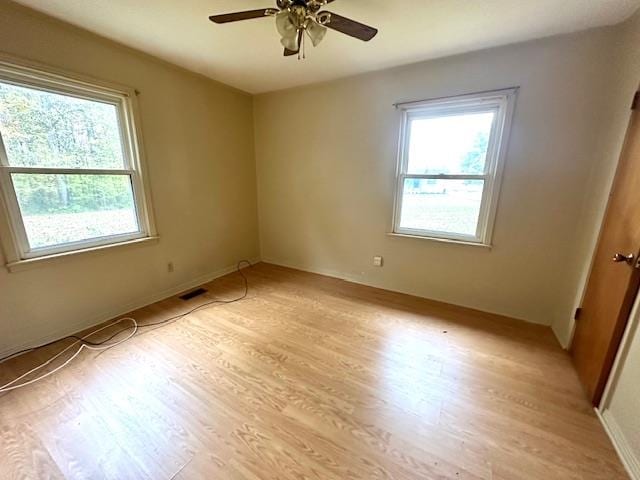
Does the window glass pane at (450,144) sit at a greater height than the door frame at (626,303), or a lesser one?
greater

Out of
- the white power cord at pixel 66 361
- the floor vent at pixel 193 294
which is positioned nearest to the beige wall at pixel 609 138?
the floor vent at pixel 193 294

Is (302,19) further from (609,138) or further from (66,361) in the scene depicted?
(66,361)

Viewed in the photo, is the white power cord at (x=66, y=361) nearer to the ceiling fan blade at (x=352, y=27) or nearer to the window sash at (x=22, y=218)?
the window sash at (x=22, y=218)

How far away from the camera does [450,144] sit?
2.49m

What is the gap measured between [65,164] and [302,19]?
207 centimetres

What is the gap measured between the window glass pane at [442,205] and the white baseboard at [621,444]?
154 cm

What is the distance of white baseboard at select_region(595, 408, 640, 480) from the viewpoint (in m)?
1.15

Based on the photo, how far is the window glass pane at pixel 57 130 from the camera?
1.77 m

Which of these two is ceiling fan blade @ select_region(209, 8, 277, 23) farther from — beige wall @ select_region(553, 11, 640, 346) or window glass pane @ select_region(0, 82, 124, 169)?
beige wall @ select_region(553, 11, 640, 346)

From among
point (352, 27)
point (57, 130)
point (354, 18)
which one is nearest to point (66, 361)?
point (57, 130)

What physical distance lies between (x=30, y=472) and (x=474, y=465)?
1.99m

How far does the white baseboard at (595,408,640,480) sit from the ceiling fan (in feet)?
7.97

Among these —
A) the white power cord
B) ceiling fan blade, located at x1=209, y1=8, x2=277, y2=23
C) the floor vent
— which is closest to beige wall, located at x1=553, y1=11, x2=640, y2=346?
ceiling fan blade, located at x1=209, y1=8, x2=277, y2=23

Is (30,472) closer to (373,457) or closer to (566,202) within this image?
(373,457)
